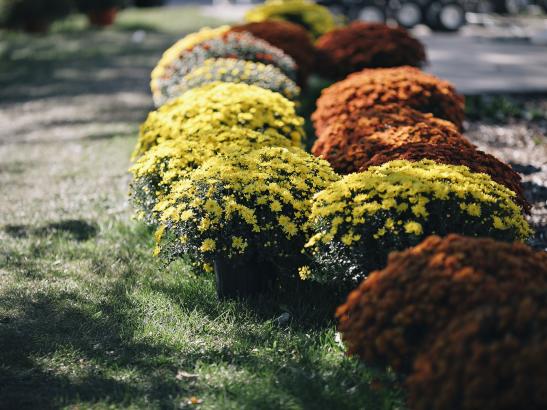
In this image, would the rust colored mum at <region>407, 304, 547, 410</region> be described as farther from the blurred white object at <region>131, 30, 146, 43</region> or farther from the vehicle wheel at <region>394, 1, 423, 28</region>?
the vehicle wheel at <region>394, 1, 423, 28</region>

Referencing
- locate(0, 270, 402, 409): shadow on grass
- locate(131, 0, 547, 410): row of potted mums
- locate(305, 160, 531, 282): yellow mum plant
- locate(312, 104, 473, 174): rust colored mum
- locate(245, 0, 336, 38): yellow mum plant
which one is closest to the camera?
locate(131, 0, 547, 410): row of potted mums

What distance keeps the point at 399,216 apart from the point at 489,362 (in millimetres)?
1398

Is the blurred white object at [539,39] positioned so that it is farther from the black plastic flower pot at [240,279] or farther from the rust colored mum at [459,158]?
the black plastic flower pot at [240,279]

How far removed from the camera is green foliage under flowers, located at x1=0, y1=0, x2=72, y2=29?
20.5 meters

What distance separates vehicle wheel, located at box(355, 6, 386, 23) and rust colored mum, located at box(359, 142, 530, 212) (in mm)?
16575

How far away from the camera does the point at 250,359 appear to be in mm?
4125

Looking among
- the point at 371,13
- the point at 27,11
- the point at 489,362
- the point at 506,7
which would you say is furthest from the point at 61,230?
the point at 506,7

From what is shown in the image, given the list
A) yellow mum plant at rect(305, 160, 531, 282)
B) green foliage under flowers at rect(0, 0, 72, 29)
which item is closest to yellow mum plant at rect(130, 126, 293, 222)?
yellow mum plant at rect(305, 160, 531, 282)

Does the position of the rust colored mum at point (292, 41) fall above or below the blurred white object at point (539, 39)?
above

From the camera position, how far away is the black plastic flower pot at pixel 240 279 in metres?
4.75

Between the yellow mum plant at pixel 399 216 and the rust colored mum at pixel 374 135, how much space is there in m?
0.98

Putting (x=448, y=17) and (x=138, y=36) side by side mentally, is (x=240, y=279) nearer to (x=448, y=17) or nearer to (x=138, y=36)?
(x=138, y=36)

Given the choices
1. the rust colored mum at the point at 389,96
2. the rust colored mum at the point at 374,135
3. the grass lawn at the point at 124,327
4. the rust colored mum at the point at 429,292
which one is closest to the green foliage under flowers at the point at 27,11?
the grass lawn at the point at 124,327

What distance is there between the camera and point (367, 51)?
400 inches
